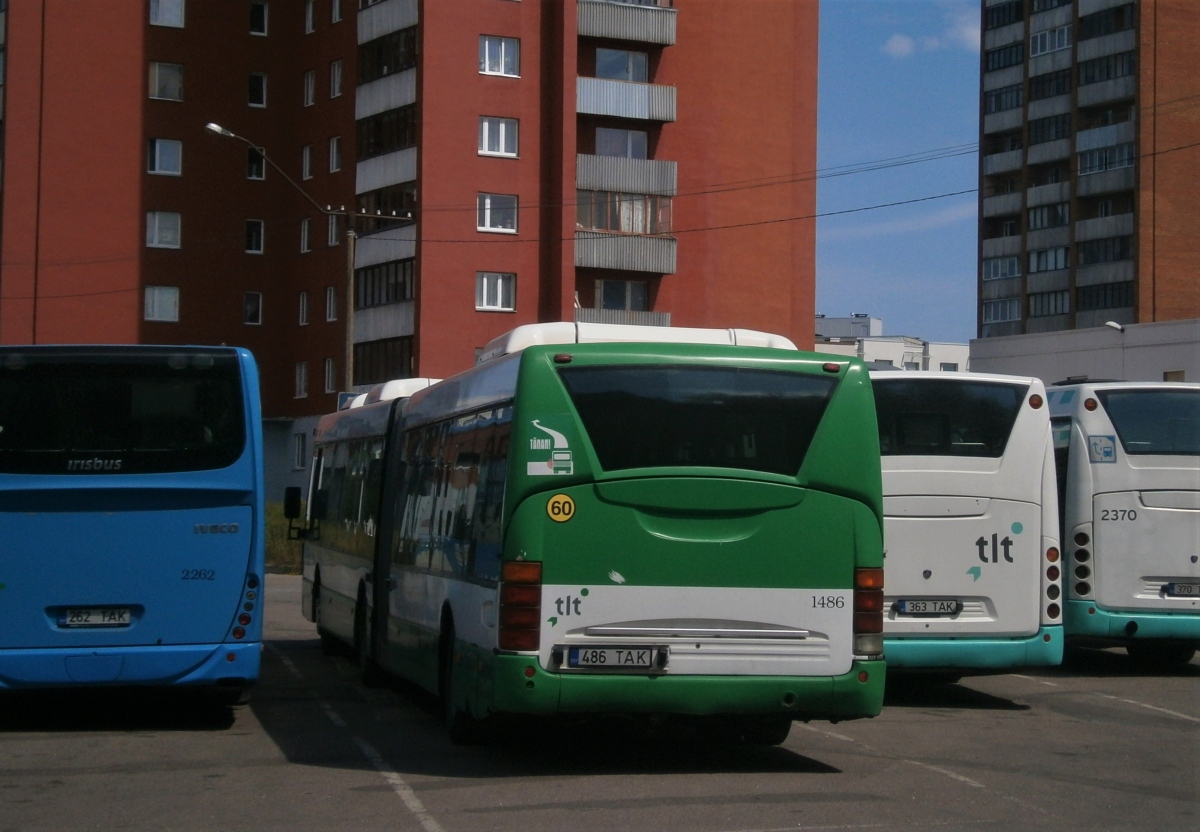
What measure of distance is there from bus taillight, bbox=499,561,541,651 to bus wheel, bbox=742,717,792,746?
2.09 metres

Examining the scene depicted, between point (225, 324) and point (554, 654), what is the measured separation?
5312cm

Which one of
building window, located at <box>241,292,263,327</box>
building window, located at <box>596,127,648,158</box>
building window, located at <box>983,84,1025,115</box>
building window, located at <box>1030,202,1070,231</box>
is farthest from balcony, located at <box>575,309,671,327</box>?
building window, located at <box>983,84,1025,115</box>

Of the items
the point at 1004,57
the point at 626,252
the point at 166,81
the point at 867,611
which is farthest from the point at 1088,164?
the point at 867,611

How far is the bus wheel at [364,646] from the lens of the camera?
49.6 ft

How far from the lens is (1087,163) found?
296 ft

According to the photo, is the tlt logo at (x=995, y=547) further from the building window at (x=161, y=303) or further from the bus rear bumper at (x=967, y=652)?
the building window at (x=161, y=303)

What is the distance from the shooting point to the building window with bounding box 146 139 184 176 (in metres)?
58.7

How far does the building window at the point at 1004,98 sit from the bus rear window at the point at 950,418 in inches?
3436

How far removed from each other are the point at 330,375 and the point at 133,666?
46993mm

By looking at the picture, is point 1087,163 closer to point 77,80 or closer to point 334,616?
point 77,80

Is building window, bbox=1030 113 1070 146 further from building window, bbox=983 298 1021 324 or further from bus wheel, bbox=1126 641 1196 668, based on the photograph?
bus wheel, bbox=1126 641 1196 668

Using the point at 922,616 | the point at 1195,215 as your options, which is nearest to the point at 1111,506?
the point at 922,616

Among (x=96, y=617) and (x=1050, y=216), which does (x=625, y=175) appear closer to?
(x=96, y=617)

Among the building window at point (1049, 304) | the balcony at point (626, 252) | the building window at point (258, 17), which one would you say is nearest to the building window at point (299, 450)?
the balcony at point (626, 252)
